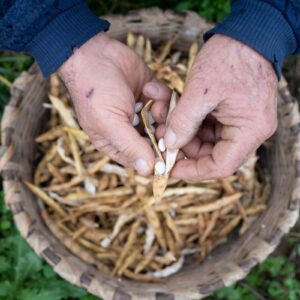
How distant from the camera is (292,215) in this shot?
1860mm

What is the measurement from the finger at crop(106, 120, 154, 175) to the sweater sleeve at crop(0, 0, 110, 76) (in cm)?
29

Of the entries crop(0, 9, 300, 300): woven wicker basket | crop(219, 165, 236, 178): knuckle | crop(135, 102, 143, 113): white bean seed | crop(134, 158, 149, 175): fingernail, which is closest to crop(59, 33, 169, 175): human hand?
crop(134, 158, 149, 175): fingernail

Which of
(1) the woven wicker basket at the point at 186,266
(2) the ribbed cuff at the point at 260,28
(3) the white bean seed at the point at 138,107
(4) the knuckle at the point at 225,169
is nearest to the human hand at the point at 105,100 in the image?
(3) the white bean seed at the point at 138,107

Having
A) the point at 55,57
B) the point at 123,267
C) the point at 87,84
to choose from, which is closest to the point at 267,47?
the point at 87,84

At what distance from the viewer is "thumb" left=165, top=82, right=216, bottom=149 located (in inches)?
53.0

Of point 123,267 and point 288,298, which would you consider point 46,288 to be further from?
point 288,298

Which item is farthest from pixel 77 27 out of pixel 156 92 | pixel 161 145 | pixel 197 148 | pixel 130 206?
pixel 130 206

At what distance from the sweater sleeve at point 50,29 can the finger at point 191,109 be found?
401mm

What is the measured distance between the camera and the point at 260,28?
4.65 ft

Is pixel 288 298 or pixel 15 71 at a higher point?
pixel 15 71

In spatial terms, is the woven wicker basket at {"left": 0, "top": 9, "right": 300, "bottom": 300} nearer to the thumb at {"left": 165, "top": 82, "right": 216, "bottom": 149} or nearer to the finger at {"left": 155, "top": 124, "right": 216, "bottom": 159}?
the finger at {"left": 155, "top": 124, "right": 216, "bottom": 159}

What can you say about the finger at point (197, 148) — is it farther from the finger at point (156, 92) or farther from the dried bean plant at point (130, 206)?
the dried bean plant at point (130, 206)

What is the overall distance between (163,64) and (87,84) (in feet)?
2.19

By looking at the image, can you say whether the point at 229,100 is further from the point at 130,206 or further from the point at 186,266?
the point at 186,266
